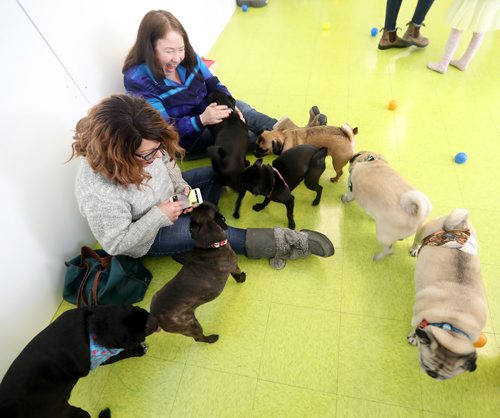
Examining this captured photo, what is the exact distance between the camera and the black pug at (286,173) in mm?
2375

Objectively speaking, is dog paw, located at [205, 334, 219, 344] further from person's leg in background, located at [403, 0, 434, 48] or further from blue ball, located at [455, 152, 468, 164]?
person's leg in background, located at [403, 0, 434, 48]

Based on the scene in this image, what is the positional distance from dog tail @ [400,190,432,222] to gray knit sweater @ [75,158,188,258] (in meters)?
1.60

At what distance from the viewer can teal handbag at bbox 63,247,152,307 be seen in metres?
2.11

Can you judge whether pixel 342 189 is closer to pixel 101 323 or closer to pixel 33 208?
pixel 101 323

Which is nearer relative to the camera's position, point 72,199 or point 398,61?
point 72,199

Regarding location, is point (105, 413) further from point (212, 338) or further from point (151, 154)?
point (151, 154)

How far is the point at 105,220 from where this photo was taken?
5.99ft

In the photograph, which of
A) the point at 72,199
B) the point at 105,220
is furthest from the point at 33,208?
the point at 105,220

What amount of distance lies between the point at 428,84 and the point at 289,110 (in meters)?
1.82

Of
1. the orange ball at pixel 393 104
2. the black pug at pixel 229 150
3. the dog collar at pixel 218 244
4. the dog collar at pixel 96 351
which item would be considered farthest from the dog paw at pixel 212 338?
the orange ball at pixel 393 104

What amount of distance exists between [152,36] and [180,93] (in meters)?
0.51

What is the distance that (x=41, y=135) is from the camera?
2010mm

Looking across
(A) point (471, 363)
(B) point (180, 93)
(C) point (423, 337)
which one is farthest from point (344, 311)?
(B) point (180, 93)

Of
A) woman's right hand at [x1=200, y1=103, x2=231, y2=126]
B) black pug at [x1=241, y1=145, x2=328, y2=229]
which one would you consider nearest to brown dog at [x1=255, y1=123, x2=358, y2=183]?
black pug at [x1=241, y1=145, x2=328, y2=229]
